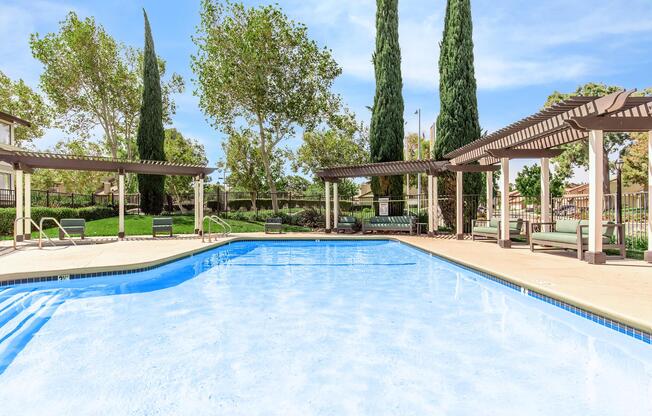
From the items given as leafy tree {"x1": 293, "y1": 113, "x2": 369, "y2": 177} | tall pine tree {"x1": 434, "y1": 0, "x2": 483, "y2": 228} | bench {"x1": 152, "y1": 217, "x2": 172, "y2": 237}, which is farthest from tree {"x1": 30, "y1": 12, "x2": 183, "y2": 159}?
tall pine tree {"x1": 434, "y1": 0, "x2": 483, "y2": 228}

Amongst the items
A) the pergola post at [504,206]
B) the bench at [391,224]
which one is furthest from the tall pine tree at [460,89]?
the pergola post at [504,206]

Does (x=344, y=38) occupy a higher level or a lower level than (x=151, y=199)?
higher

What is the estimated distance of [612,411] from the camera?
114 inches

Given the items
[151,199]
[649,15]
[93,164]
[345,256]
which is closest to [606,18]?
[649,15]

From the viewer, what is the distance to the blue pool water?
3098 mm

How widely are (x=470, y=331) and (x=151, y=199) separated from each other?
21458 millimetres

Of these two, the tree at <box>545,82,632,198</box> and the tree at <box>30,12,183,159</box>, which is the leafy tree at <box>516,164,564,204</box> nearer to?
the tree at <box>545,82,632,198</box>

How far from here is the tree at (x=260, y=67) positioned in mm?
20312

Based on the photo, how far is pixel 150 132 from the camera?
22906 millimetres

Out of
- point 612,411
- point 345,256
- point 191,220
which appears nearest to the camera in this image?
point 612,411

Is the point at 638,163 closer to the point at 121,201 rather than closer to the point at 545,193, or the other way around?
the point at 545,193

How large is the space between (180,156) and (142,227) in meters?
13.3

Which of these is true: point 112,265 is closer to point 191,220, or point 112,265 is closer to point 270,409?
point 270,409

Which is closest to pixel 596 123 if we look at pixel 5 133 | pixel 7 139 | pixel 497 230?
pixel 497 230
